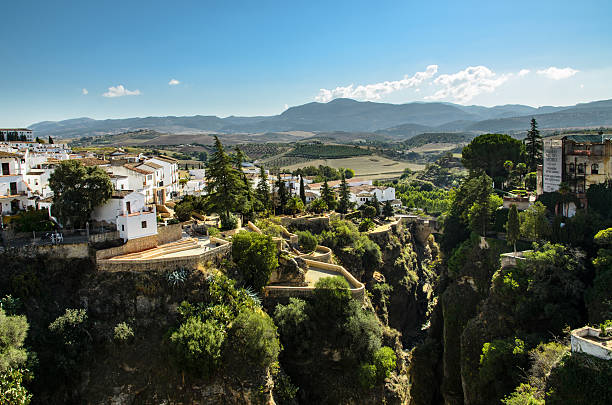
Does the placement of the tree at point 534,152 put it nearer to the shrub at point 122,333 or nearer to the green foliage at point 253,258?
the green foliage at point 253,258

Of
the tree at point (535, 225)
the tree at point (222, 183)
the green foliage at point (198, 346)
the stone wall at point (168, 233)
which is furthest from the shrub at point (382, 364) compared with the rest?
the tree at point (222, 183)

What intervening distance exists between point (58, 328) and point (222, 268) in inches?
376

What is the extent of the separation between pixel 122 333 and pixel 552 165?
123 ft

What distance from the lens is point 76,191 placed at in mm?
28234

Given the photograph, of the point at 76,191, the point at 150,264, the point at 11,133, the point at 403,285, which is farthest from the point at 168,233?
the point at 11,133

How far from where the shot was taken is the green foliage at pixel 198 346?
2256 cm

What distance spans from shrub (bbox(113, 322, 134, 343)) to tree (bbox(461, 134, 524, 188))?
44.6 m

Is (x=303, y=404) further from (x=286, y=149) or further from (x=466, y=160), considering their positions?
(x=286, y=149)

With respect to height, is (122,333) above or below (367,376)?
above

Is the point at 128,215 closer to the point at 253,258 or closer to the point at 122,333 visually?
the point at 122,333

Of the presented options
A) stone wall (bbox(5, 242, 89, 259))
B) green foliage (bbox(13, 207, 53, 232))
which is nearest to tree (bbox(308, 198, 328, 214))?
green foliage (bbox(13, 207, 53, 232))

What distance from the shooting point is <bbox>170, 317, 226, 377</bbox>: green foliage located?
888 inches

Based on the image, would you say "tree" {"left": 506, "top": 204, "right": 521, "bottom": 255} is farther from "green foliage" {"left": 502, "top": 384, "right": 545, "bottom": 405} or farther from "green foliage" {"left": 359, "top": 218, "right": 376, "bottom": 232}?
"green foliage" {"left": 359, "top": 218, "right": 376, "bottom": 232}

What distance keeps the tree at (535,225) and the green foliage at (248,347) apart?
22614mm
